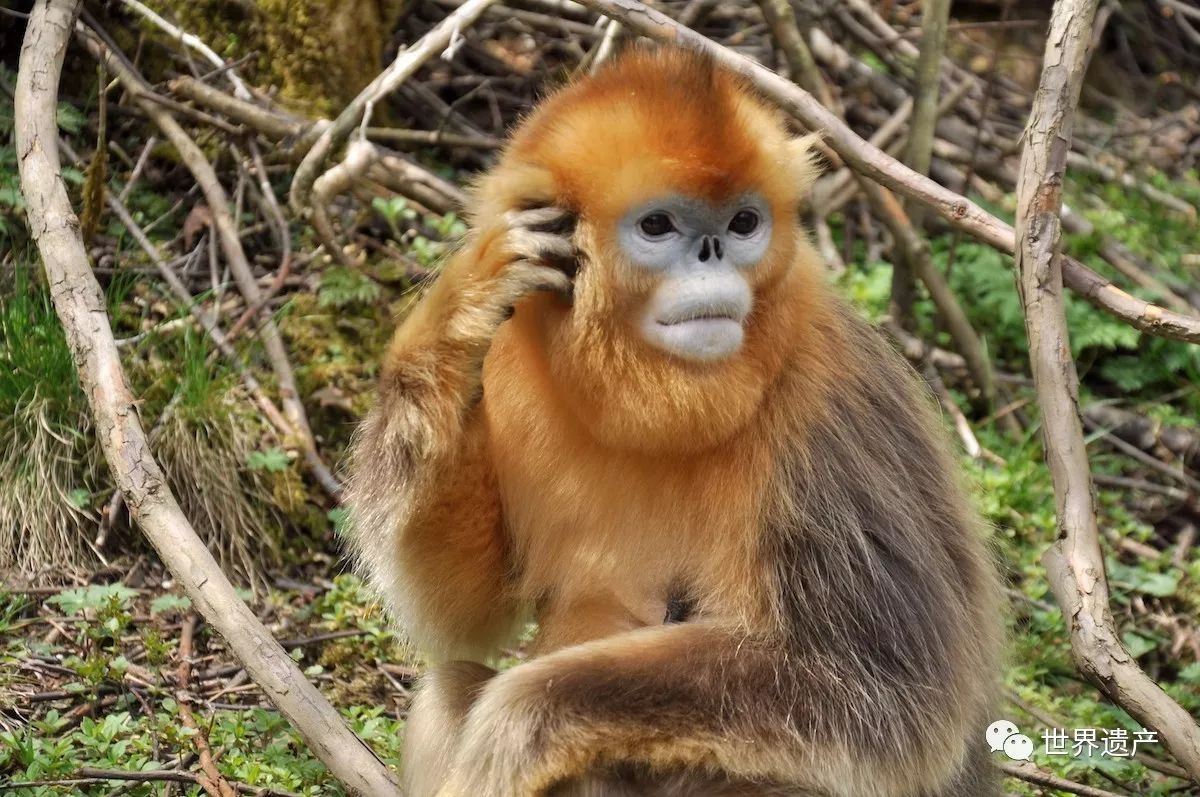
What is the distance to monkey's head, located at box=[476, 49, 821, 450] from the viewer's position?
116 inches

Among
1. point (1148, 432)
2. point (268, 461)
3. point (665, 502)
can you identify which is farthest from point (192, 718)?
point (1148, 432)

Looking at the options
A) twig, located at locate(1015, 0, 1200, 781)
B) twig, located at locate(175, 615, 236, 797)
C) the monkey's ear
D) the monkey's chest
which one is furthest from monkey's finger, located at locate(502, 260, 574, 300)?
twig, located at locate(175, 615, 236, 797)

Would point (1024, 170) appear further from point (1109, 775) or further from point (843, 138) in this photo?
point (1109, 775)

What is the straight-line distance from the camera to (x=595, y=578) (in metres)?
3.48

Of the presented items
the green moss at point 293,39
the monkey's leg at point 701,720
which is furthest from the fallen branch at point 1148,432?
the green moss at point 293,39

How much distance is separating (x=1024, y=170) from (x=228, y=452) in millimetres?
2909

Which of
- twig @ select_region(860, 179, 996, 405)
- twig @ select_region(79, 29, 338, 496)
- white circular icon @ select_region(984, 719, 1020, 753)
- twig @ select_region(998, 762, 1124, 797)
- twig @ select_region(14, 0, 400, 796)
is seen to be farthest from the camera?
twig @ select_region(860, 179, 996, 405)

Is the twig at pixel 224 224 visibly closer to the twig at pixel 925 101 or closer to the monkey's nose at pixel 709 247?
the monkey's nose at pixel 709 247

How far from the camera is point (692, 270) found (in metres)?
2.93

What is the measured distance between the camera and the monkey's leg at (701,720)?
9.96 feet

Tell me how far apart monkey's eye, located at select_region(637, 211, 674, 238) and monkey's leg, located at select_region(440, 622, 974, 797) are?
3.09ft

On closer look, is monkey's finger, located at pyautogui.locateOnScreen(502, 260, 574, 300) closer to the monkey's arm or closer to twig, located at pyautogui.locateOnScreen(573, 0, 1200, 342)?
the monkey's arm

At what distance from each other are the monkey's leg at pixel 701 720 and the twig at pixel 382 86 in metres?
2.65

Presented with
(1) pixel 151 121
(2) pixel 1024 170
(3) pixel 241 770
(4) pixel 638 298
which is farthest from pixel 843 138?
(1) pixel 151 121
